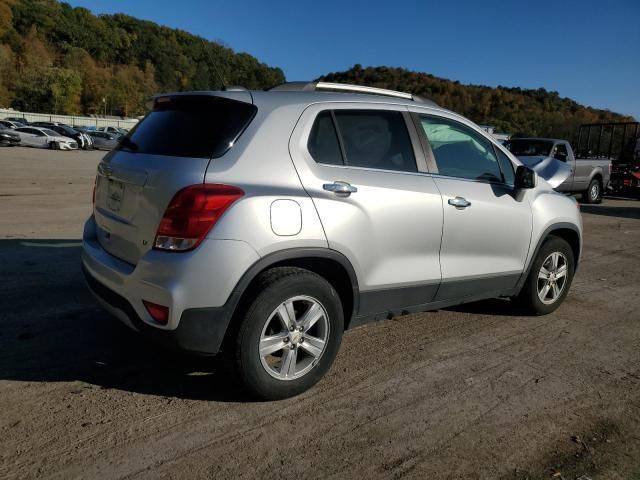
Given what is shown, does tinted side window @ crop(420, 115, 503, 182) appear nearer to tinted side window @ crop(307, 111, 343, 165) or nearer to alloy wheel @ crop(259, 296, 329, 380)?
tinted side window @ crop(307, 111, 343, 165)

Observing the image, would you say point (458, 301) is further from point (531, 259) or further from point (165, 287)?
point (165, 287)

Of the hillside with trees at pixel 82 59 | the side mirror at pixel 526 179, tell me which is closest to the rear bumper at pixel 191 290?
the side mirror at pixel 526 179

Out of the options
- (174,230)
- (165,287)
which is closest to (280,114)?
(174,230)

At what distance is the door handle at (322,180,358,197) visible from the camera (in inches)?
125

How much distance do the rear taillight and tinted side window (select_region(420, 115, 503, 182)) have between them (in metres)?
1.73

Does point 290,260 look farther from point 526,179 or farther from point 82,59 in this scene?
point 82,59

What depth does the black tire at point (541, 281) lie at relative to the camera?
4.67m

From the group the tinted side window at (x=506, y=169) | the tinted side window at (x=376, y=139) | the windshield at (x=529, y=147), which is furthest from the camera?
the windshield at (x=529, y=147)

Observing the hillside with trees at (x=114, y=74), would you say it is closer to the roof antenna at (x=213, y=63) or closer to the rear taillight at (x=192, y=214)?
the roof antenna at (x=213, y=63)

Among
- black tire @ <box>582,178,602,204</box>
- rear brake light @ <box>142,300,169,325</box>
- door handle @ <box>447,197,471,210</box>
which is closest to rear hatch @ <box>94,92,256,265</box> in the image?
rear brake light @ <box>142,300,169,325</box>

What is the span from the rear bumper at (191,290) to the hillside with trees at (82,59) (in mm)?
89739

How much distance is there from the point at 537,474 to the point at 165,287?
201 cm

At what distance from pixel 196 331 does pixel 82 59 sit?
14401 centimetres

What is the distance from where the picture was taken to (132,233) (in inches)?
120
